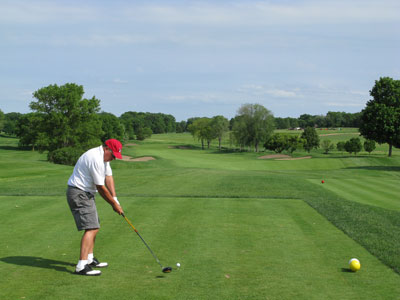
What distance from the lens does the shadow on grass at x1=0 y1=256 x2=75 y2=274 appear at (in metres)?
7.12

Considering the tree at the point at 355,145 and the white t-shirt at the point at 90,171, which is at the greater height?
the white t-shirt at the point at 90,171

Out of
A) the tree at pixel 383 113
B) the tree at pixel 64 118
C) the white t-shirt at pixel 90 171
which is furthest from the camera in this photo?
the tree at pixel 64 118

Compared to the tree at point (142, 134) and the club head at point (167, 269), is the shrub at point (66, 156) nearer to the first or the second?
the club head at point (167, 269)

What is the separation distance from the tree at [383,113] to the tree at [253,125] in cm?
3854

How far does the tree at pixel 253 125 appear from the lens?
294 feet

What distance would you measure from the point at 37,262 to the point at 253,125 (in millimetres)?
84180

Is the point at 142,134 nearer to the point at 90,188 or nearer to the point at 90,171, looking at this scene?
the point at 90,188

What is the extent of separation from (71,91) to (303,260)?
59.4 metres

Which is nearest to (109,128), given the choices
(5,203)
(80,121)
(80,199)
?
(80,121)

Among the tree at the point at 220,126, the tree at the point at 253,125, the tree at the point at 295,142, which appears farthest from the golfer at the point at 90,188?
the tree at the point at 220,126

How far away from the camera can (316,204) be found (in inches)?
562

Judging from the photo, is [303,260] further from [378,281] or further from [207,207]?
[207,207]

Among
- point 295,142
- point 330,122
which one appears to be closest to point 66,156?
point 295,142

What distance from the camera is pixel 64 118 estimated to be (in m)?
59.5
